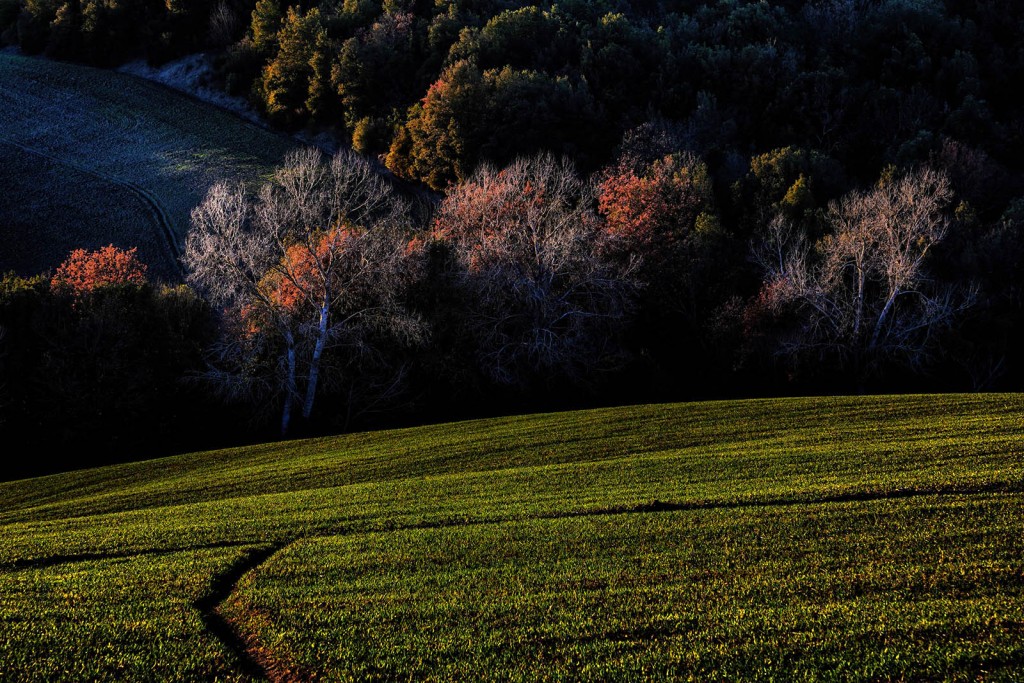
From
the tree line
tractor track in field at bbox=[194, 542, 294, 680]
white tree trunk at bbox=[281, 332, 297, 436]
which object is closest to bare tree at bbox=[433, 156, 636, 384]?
the tree line

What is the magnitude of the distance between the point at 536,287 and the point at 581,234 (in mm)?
4697

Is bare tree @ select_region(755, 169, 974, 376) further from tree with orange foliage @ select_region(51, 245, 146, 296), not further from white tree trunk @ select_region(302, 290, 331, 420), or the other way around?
tree with orange foliage @ select_region(51, 245, 146, 296)

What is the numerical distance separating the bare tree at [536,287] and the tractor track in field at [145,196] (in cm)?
2713

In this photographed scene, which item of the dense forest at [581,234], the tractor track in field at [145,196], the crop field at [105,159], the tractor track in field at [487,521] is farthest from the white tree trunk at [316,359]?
the crop field at [105,159]

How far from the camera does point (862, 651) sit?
1248 cm

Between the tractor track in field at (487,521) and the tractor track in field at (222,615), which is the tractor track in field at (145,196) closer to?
the tractor track in field at (487,521)

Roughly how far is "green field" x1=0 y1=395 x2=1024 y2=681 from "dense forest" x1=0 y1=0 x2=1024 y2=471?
1655cm

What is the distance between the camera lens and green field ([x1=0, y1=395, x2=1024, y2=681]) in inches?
511

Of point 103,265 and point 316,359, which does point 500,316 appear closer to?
point 316,359

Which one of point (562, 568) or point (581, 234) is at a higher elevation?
point (581, 234)

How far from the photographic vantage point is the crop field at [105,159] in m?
70.6

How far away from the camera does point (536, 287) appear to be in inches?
1937

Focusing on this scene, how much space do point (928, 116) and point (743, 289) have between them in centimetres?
3374

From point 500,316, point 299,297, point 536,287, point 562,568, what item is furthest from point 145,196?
point 562,568
